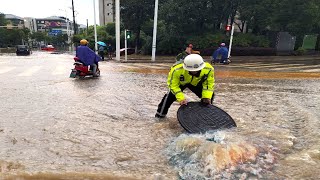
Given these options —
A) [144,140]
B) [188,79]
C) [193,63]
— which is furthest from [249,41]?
[144,140]

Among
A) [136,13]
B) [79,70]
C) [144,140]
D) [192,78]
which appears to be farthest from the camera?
[136,13]

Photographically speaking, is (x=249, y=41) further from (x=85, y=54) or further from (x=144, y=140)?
(x=144, y=140)

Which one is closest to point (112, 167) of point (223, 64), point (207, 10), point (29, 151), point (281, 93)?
point (29, 151)

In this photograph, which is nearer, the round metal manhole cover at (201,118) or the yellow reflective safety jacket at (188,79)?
the round metal manhole cover at (201,118)

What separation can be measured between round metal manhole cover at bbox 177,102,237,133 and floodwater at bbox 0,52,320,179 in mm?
156

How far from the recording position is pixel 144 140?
470 centimetres

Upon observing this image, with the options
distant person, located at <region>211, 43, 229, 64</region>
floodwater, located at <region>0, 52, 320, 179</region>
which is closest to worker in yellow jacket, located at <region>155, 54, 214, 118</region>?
floodwater, located at <region>0, 52, 320, 179</region>

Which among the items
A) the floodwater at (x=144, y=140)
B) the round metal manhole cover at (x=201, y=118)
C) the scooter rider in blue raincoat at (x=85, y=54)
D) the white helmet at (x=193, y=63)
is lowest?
the floodwater at (x=144, y=140)

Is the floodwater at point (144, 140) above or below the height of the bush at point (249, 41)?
below

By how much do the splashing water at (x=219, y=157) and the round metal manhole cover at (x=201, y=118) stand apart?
0.28 m

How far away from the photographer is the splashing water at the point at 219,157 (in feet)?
11.4

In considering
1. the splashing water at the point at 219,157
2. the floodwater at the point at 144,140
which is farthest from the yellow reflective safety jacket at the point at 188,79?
the splashing water at the point at 219,157

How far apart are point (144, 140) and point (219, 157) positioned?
1.36m

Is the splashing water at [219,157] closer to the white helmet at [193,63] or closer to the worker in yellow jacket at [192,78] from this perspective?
the worker in yellow jacket at [192,78]
